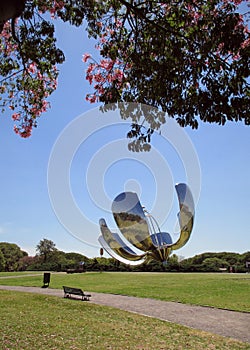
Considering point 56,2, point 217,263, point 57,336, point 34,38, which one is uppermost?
A: point 56,2

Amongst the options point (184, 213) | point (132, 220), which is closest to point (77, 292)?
point (132, 220)

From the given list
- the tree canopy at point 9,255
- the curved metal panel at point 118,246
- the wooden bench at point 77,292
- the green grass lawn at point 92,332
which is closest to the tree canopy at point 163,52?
the green grass lawn at point 92,332

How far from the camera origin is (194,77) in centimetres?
456

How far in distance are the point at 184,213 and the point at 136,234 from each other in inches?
154

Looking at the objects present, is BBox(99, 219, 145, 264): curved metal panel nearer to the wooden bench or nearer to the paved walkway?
the wooden bench

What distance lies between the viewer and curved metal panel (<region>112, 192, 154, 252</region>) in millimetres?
16995

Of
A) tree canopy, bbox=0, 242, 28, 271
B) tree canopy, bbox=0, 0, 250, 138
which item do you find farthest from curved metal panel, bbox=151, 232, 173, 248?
tree canopy, bbox=0, 242, 28, 271

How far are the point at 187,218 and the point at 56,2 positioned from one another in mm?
12645

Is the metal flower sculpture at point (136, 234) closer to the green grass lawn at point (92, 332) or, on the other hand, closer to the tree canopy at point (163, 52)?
the green grass lawn at point (92, 332)

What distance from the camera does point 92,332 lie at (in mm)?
8047

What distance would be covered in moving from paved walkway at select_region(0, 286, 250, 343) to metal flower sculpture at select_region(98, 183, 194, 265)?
433 cm

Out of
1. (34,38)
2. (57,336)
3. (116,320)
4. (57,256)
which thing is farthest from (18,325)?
(57,256)

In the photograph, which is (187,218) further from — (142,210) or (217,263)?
(217,263)

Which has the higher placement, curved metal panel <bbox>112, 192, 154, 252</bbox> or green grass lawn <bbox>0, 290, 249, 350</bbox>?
curved metal panel <bbox>112, 192, 154, 252</bbox>
